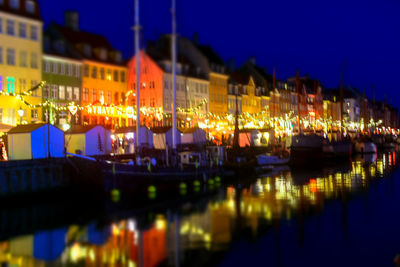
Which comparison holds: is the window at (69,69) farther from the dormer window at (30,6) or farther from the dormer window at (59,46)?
the dormer window at (30,6)

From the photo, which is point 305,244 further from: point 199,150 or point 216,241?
point 199,150

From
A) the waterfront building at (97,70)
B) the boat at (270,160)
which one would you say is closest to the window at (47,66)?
the waterfront building at (97,70)

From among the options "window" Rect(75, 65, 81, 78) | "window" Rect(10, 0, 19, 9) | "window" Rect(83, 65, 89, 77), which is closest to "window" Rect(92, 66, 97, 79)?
"window" Rect(83, 65, 89, 77)

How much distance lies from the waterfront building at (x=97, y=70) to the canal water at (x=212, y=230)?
2870cm

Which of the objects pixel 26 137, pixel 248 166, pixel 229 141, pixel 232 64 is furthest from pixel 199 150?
pixel 232 64

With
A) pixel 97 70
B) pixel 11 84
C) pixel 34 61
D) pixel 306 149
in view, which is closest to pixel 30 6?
pixel 34 61

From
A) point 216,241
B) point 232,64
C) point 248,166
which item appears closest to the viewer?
point 216,241

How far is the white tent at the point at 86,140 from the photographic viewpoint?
48.2 meters

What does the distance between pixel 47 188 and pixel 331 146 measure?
52982 millimetres

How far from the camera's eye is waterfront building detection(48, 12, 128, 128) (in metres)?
65.7

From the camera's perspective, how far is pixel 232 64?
11306 cm

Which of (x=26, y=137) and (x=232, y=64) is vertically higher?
(x=232, y=64)

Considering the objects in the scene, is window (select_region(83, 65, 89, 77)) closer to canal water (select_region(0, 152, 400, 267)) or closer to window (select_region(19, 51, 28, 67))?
window (select_region(19, 51, 28, 67))

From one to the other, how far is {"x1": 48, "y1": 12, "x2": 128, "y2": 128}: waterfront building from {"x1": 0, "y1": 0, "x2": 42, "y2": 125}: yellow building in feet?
20.9
